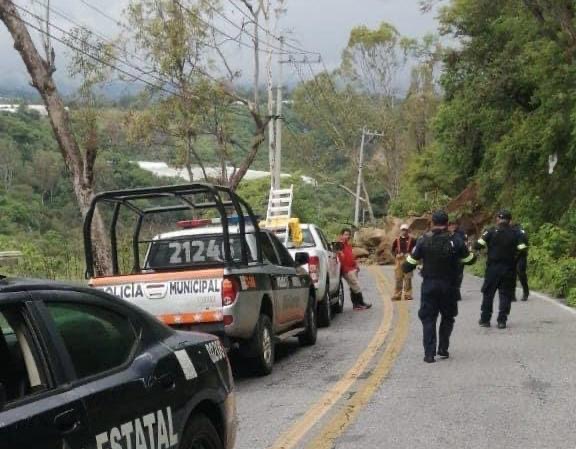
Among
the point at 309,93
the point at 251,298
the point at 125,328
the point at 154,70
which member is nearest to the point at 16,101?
the point at 309,93

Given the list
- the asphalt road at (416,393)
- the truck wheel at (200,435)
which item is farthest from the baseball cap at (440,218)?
the truck wheel at (200,435)

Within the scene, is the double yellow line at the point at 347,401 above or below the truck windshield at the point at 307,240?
below

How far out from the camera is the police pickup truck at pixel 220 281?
896cm

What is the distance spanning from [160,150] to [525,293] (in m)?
21.6

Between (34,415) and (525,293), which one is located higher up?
(34,415)

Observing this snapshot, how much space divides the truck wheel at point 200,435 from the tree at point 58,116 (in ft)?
41.8

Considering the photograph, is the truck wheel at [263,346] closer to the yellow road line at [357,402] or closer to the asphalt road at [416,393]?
the asphalt road at [416,393]

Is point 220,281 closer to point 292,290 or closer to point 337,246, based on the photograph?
point 292,290

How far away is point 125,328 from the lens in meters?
4.51

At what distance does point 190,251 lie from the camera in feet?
36.0

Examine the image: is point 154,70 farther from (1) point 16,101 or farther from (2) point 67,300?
(1) point 16,101

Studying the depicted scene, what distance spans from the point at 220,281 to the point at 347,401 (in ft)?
6.04

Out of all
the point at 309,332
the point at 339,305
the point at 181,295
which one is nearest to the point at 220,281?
the point at 181,295

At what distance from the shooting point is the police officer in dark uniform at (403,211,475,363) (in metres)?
10.3
